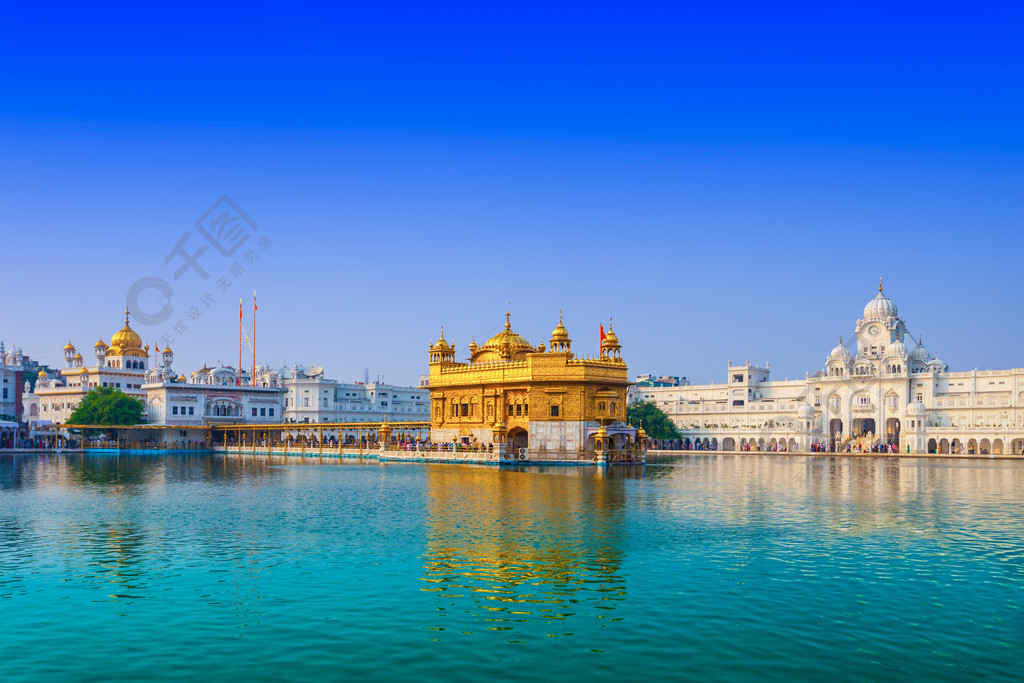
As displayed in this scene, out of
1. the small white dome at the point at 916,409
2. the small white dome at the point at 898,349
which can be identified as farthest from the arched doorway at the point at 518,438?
the small white dome at the point at 898,349

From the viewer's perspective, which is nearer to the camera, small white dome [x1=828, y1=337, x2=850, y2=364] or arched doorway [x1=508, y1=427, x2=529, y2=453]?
A: arched doorway [x1=508, y1=427, x2=529, y2=453]

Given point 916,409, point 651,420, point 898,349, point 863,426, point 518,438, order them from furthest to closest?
point 651,420, point 863,426, point 898,349, point 916,409, point 518,438

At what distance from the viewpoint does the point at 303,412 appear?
131250 millimetres

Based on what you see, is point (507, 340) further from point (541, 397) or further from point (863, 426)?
point (863, 426)

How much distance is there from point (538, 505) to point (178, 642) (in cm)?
1989

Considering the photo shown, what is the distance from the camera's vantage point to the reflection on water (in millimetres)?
17344

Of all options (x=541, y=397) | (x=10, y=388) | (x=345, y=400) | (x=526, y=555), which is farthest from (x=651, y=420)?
(x=526, y=555)

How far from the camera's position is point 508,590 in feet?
61.5

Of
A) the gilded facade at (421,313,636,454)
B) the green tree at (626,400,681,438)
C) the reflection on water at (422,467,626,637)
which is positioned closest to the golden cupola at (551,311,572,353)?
the gilded facade at (421,313,636,454)

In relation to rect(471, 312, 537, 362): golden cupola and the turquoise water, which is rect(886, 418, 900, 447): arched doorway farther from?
the turquoise water

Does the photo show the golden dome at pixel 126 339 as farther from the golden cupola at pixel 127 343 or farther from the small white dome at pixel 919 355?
the small white dome at pixel 919 355

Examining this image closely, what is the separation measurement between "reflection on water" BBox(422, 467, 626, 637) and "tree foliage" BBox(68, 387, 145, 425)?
72.1 m

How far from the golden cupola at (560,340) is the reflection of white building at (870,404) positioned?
57.4 m

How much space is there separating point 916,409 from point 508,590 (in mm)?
101605
